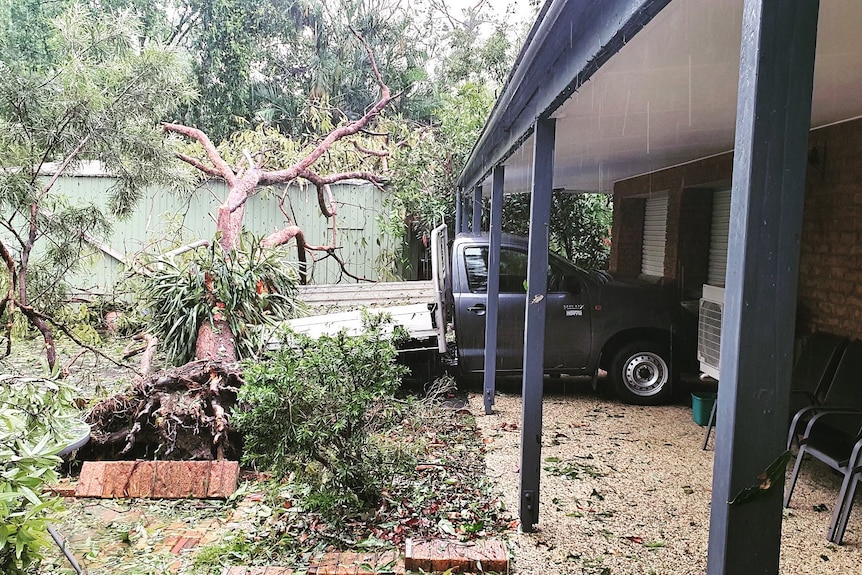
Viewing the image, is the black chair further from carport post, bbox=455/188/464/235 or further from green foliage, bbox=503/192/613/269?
green foliage, bbox=503/192/613/269

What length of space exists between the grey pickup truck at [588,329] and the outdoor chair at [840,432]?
2.34 metres

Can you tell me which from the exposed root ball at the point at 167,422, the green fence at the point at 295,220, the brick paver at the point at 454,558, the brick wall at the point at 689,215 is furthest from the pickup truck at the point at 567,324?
the green fence at the point at 295,220

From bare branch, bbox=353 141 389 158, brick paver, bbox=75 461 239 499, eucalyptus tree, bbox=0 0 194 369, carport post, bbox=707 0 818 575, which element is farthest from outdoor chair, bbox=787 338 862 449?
bare branch, bbox=353 141 389 158

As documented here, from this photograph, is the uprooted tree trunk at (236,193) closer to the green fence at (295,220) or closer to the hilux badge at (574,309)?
the green fence at (295,220)

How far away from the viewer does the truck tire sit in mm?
7133

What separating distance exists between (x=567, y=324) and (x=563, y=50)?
433 centimetres

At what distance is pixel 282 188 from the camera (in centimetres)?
1240

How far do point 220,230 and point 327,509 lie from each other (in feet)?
17.6

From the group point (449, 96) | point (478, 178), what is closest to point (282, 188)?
point (449, 96)

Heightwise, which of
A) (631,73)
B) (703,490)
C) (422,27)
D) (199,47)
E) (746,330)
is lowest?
(703,490)

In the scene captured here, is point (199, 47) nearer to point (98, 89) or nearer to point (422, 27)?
point (422, 27)

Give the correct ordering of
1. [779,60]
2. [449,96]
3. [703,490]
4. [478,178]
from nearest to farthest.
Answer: [779,60], [703,490], [478,178], [449,96]

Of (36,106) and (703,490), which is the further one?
(36,106)

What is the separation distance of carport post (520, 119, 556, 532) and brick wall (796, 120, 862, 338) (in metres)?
2.34
